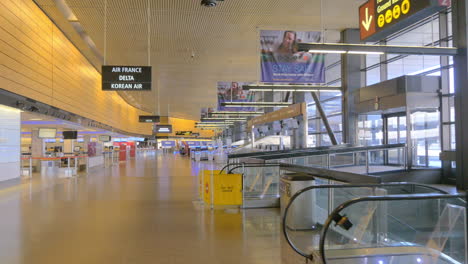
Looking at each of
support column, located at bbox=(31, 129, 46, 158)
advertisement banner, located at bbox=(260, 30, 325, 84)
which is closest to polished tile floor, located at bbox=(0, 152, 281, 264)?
advertisement banner, located at bbox=(260, 30, 325, 84)

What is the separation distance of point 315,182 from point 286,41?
5.31 m

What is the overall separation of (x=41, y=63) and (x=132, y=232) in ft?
28.7

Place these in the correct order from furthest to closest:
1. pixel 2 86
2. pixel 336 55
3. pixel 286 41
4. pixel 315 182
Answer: pixel 336 55, pixel 286 41, pixel 2 86, pixel 315 182

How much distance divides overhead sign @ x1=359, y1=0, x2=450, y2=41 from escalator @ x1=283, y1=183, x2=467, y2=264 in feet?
8.55

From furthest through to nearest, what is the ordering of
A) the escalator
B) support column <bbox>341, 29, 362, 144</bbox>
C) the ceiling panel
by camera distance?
1. support column <bbox>341, 29, 362, 144</bbox>
2. the ceiling panel
3. the escalator

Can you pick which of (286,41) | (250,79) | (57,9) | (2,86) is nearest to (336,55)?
(250,79)

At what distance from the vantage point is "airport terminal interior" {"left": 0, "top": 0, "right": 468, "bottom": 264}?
162 inches

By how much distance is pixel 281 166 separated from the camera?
7.65 meters

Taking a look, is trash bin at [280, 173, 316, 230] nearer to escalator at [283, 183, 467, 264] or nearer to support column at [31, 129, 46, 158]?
escalator at [283, 183, 467, 264]

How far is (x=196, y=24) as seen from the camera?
11.3m

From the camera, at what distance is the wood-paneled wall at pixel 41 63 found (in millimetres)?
9508

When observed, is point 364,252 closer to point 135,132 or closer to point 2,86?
point 2,86

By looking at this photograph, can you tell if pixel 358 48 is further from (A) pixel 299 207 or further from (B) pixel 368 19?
(A) pixel 299 207

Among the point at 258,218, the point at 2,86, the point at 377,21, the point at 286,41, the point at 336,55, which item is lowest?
the point at 258,218
